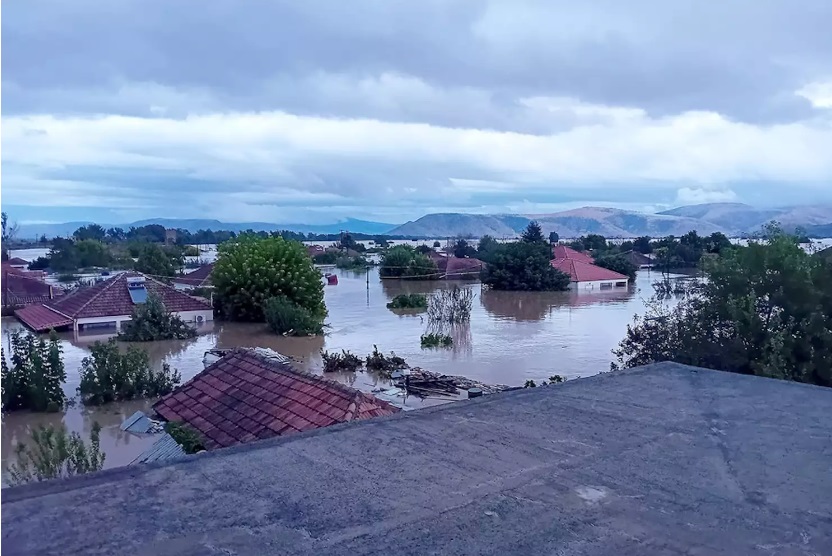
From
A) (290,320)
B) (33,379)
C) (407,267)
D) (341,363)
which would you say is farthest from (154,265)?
(33,379)

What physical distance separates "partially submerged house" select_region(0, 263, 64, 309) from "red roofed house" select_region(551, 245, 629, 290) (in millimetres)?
25041

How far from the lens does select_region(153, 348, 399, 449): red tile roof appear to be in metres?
7.86

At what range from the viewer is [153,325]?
2386 cm

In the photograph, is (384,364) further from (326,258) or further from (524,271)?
(326,258)

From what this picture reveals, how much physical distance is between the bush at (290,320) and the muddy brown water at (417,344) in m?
0.41

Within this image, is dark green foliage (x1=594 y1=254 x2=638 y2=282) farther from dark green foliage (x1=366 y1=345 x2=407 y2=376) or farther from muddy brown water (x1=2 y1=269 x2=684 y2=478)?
dark green foliage (x1=366 y1=345 x2=407 y2=376)

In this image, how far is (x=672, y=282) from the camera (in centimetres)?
4294

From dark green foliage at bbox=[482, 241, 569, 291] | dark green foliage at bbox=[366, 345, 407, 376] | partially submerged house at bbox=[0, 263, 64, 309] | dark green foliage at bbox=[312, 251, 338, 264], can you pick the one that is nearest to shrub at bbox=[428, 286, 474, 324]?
dark green foliage at bbox=[366, 345, 407, 376]

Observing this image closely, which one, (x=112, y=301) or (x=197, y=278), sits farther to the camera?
(x=197, y=278)

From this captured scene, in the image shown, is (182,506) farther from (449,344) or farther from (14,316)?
(14,316)

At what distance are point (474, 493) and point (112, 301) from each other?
82.9ft

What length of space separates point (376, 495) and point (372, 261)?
58.7 metres

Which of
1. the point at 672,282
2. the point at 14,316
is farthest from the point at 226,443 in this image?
the point at 672,282

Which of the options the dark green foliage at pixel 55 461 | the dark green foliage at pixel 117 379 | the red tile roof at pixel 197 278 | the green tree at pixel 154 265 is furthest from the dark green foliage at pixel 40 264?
the dark green foliage at pixel 55 461
